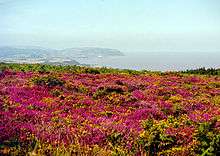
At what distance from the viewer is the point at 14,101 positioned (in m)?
19.1

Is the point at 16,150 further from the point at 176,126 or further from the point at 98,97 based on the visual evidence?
the point at 98,97

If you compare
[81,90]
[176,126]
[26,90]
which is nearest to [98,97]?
[81,90]

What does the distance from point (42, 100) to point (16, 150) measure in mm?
10783

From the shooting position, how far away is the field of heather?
10375 mm

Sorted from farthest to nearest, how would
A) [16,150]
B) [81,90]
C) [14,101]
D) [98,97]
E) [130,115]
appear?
[81,90] → [98,97] → [14,101] → [130,115] → [16,150]

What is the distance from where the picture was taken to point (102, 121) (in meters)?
15.4

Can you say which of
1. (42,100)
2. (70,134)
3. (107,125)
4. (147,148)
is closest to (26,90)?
(42,100)

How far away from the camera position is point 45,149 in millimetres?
9773

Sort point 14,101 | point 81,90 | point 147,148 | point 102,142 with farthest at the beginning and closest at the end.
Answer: point 81,90 < point 14,101 < point 102,142 < point 147,148

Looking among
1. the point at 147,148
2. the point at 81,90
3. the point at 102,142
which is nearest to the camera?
the point at 147,148

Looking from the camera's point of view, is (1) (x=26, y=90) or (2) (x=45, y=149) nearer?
(2) (x=45, y=149)

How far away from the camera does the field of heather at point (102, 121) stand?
1038cm

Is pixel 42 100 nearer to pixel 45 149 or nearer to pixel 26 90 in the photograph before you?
pixel 26 90

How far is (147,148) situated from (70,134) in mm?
2591
